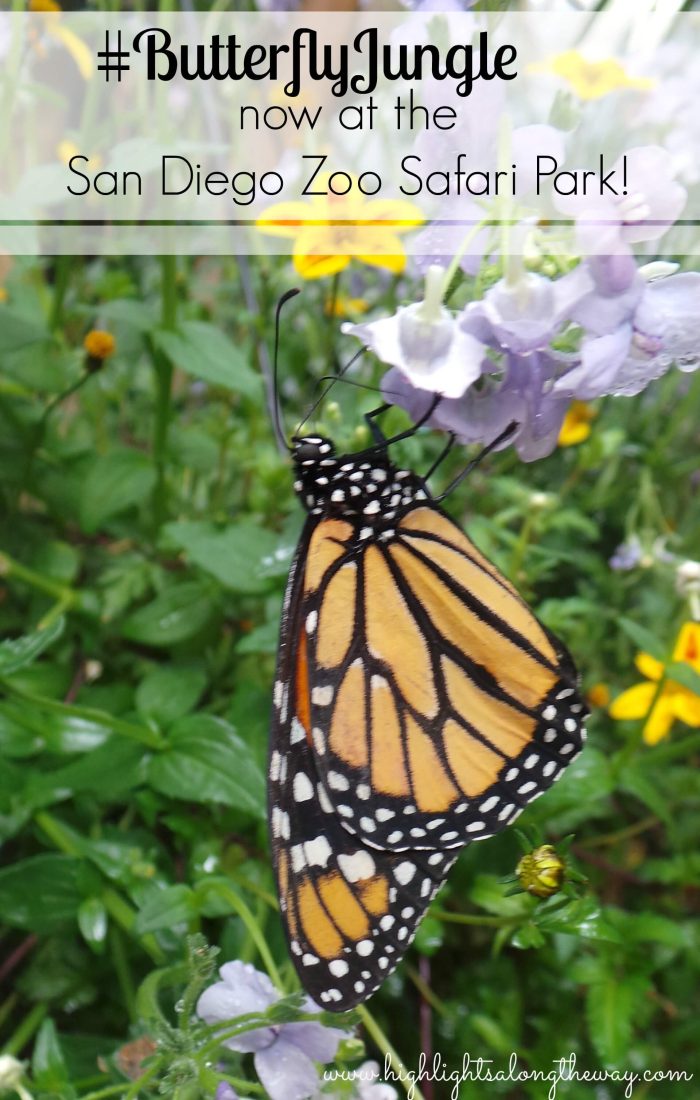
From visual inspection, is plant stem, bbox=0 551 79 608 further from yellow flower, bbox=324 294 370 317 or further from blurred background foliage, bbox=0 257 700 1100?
yellow flower, bbox=324 294 370 317

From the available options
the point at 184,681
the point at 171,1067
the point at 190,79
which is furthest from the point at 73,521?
the point at 171,1067

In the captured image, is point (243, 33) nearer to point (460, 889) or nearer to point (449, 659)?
point (449, 659)

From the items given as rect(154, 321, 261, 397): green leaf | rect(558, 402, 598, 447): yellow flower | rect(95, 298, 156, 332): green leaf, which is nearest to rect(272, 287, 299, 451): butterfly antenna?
rect(154, 321, 261, 397): green leaf

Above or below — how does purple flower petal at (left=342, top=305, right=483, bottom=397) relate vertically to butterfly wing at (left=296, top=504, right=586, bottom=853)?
above

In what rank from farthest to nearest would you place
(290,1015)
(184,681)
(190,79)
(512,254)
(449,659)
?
(190,79), (184,681), (449,659), (290,1015), (512,254)

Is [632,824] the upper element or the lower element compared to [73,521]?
lower

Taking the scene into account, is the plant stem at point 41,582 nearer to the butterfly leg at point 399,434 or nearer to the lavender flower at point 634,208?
the butterfly leg at point 399,434

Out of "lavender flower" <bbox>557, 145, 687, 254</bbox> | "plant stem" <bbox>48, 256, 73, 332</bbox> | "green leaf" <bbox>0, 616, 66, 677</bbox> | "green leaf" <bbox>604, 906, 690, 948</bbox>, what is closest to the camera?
"lavender flower" <bbox>557, 145, 687, 254</bbox>
